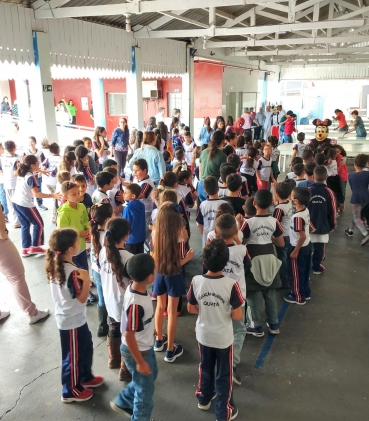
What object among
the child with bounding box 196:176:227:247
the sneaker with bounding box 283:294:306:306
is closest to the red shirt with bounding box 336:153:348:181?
the sneaker with bounding box 283:294:306:306

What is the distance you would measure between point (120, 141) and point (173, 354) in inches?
235

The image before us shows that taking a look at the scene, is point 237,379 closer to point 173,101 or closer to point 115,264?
point 115,264

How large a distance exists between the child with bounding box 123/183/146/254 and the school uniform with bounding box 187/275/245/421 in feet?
4.73

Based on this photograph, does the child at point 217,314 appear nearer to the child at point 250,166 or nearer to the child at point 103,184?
the child at point 103,184

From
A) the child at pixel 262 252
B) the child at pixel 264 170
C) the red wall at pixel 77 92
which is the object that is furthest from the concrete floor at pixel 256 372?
the red wall at pixel 77 92

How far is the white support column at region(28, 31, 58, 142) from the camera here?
7613 millimetres

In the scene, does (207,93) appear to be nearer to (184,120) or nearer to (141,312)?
(184,120)

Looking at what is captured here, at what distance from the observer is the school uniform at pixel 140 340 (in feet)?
7.22

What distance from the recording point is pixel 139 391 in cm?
234

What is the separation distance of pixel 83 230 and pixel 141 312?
175cm

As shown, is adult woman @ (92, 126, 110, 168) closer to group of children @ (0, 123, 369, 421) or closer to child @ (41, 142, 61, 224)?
child @ (41, 142, 61, 224)

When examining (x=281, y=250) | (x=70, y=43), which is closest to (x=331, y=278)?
(x=281, y=250)

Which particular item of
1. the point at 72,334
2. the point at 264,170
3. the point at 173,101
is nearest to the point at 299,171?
the point at 264,170

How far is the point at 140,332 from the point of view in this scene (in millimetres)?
2287
